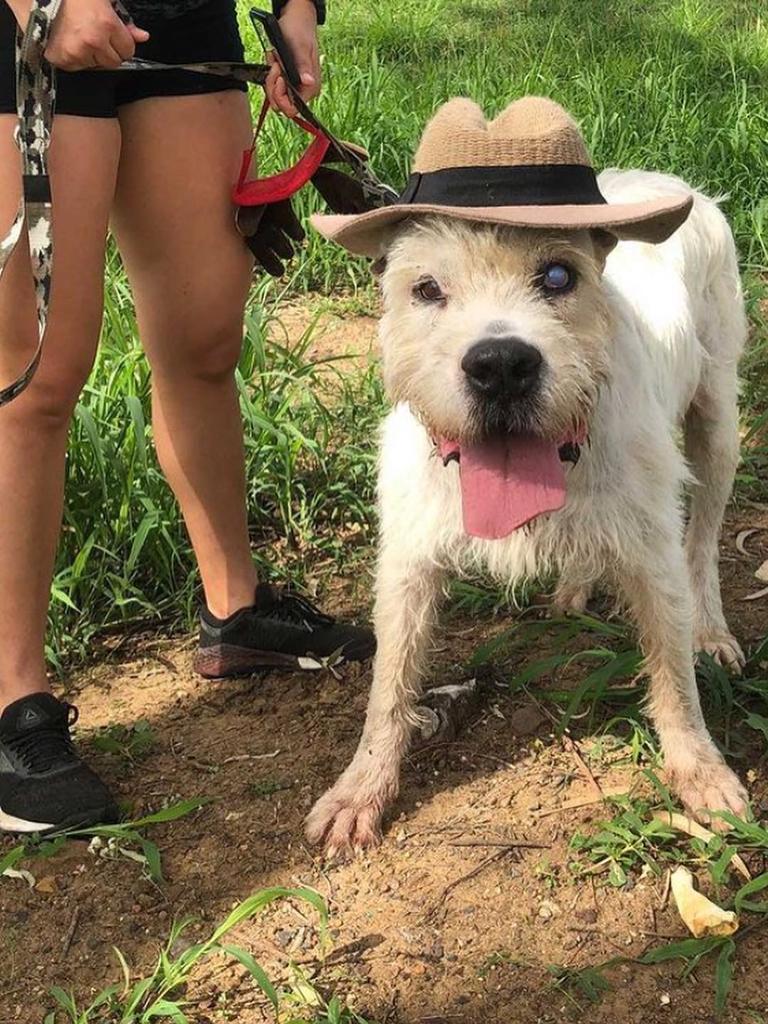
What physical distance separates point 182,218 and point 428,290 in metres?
0.69

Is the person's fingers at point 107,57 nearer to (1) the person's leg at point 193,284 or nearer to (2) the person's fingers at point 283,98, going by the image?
(1) the person's leg at point 193,284

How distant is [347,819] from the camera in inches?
101

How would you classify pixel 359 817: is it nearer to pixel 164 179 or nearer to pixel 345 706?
pixel 345 706

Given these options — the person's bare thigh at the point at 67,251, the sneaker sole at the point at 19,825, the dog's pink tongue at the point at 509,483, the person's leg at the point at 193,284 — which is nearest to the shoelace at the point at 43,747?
the sneaker sole at the point at 19,825

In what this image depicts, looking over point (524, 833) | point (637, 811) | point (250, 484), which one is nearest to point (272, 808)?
point (524, 833)

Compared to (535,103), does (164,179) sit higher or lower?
lower

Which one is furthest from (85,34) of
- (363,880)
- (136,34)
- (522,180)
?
(363,880)

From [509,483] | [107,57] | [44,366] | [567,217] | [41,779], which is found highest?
[107,57]

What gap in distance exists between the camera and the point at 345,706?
307 centimetres

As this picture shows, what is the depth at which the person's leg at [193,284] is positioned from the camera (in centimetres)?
253

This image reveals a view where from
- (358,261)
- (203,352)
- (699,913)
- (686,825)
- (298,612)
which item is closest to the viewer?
(699,913)

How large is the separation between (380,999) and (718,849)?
2.60 ft

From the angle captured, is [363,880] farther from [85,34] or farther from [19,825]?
[85,34]

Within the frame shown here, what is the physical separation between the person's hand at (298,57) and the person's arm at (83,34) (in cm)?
53
